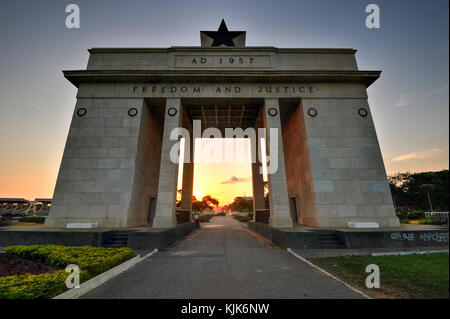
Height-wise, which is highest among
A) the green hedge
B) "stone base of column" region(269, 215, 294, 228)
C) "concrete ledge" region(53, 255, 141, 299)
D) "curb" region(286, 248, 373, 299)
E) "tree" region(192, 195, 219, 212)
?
"tree" region(192, 195, 219, 212)

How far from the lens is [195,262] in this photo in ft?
28.2

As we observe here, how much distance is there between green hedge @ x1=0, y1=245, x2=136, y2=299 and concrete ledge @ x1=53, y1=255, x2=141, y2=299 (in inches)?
6.9

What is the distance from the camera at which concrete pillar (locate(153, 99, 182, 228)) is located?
1588cm

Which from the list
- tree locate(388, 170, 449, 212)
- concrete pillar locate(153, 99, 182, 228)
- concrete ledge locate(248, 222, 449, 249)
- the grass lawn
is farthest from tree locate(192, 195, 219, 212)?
tree locate(388, 170, 449, 212)

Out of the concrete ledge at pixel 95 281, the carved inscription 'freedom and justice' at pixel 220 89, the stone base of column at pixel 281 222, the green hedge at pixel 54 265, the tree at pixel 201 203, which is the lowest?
the concrete ledge at pixel 95 281

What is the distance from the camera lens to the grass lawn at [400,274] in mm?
5074

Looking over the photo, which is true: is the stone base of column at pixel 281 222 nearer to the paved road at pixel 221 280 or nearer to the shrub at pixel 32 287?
the paved road at pixel 221 280

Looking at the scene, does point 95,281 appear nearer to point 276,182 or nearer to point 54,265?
point 54,265

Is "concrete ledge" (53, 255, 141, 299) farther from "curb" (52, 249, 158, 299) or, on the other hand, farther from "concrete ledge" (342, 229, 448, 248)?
"concrete ledge" (342, 229, 448, 248)

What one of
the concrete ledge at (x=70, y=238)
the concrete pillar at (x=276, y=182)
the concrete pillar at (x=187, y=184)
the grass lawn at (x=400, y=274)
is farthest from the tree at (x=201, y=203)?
the grass lawn at (x=400, y=274)

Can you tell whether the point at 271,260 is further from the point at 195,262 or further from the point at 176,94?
the point at 176,94

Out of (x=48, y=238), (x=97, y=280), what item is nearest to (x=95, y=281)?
(x=97, y=280)

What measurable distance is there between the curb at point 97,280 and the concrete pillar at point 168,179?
7111 mm
